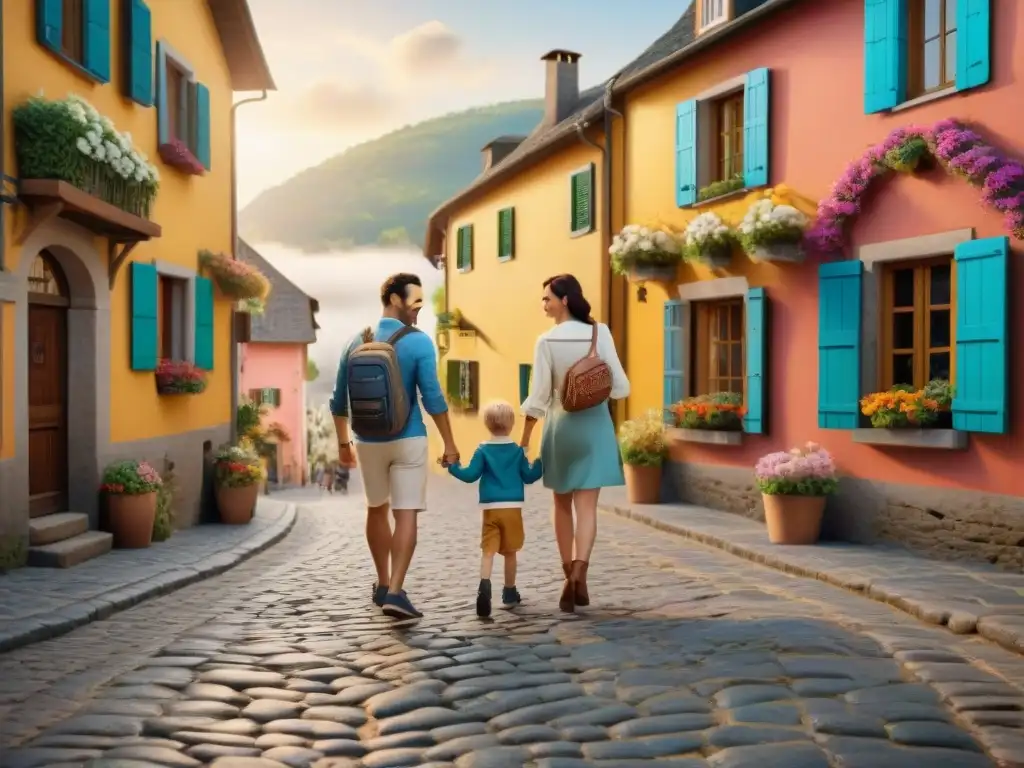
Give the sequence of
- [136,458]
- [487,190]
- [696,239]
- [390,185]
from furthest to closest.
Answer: [390,185] → [487,190] → [696,239] → [136,458]

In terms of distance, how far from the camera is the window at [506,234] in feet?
74.8

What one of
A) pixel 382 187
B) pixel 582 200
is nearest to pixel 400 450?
pixel 582 200

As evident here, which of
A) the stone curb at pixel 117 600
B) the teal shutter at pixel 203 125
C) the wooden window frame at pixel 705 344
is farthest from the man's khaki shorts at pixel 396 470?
the teal shutter at pixel 203 125

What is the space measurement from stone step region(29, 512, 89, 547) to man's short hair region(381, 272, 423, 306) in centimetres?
426

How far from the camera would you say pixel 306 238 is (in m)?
133

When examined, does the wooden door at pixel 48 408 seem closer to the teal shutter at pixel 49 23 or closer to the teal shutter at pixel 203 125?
the teal shutter at pixel 49 23

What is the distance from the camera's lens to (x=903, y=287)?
1059 cm

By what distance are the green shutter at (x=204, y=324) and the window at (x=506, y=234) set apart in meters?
9.20

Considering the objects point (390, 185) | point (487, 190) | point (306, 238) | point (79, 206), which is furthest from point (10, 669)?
point (390, 185)

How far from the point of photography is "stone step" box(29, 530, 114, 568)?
30.5 ft

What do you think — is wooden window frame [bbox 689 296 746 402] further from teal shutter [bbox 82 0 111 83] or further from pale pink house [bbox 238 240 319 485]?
pale pink house [bbox 238 240 319 485]

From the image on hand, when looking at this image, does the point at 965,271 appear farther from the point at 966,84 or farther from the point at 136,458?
the point at 136,458

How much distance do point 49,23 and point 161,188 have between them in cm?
335

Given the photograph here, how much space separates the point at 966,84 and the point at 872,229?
1662 mm
